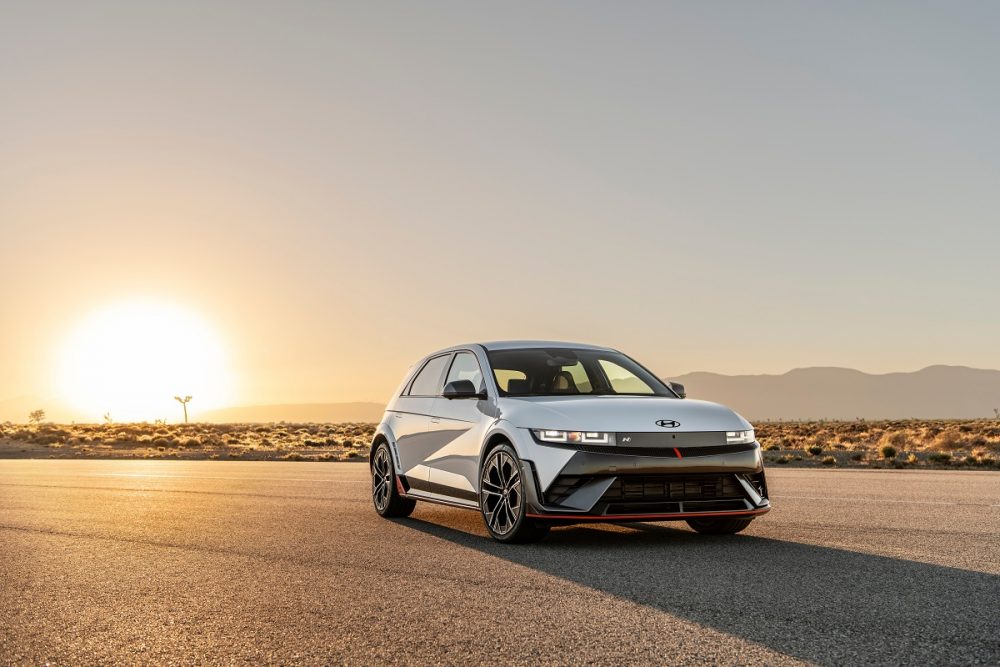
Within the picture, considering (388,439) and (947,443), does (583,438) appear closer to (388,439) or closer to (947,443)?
(388,439)

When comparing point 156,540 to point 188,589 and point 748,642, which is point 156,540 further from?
point 748,642

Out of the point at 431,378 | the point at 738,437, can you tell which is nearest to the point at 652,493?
the point at 738,437

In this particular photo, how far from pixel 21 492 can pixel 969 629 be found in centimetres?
1446

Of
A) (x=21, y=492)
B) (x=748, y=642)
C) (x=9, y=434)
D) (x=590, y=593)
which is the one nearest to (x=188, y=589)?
(x=590, y=593)

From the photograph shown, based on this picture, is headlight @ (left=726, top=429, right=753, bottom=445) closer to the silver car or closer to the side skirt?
the silver car

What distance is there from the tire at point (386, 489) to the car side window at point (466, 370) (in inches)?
48.9

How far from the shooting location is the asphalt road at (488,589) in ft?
17.2

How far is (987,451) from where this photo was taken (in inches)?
1271

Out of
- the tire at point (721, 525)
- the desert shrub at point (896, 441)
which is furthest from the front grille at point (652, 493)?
the desert shrub at point (896, 441)

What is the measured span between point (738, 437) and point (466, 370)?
A: 3.01 meters

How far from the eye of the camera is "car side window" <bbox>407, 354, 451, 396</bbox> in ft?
37.7

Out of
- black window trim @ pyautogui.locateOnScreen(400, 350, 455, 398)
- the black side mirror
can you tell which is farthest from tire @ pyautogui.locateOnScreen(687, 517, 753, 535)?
black window trim @ pyautogui.locateOnScreen(400, 350, 455, 398)

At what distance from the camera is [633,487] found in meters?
8.77

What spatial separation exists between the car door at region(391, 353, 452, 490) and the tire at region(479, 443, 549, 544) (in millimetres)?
1282
